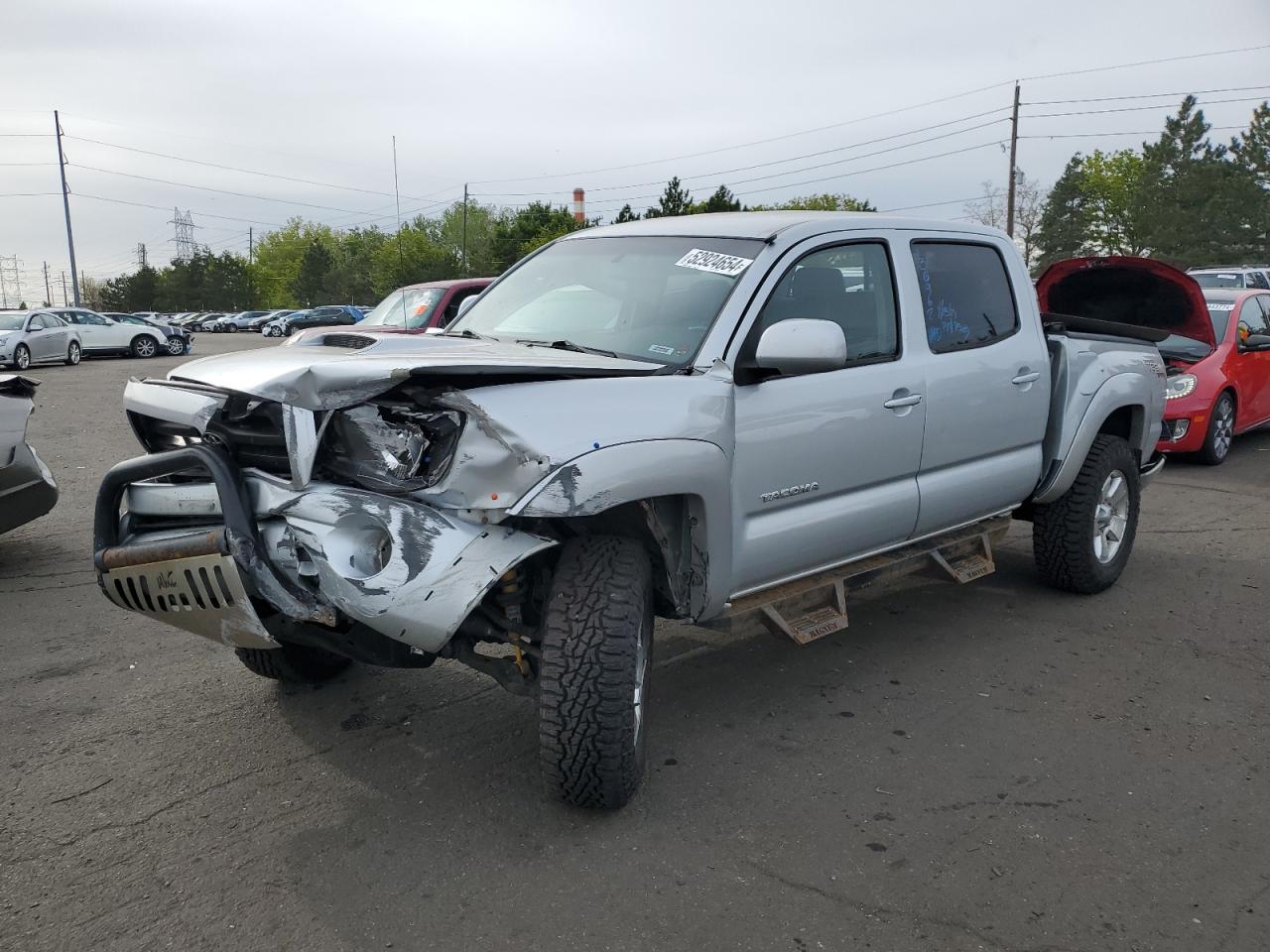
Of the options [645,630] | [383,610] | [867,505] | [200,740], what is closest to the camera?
[383,610]

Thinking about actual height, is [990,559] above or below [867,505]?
below

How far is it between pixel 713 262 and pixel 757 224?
1.08 feet

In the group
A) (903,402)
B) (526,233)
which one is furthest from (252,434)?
(526,233)

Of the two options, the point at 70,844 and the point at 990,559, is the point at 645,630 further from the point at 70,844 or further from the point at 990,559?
the point at 990,559

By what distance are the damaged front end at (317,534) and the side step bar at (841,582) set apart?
1064 mm

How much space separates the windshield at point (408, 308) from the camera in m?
12.5

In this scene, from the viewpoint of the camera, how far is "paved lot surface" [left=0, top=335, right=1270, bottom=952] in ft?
9.07

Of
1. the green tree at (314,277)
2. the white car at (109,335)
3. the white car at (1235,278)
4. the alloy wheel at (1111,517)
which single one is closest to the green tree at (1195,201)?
the white car at (1235,278)

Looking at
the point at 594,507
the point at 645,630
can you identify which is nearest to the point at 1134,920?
the point at 645,630

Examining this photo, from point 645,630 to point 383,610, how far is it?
2.95ft

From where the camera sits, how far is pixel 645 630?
3.38 metres

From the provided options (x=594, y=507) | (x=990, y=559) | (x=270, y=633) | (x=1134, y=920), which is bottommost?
(x=1134, y=920)

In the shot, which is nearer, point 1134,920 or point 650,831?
point 1134,920

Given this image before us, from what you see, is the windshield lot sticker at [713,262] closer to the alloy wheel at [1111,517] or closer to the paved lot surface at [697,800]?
the paved lot surface at [697,800]
